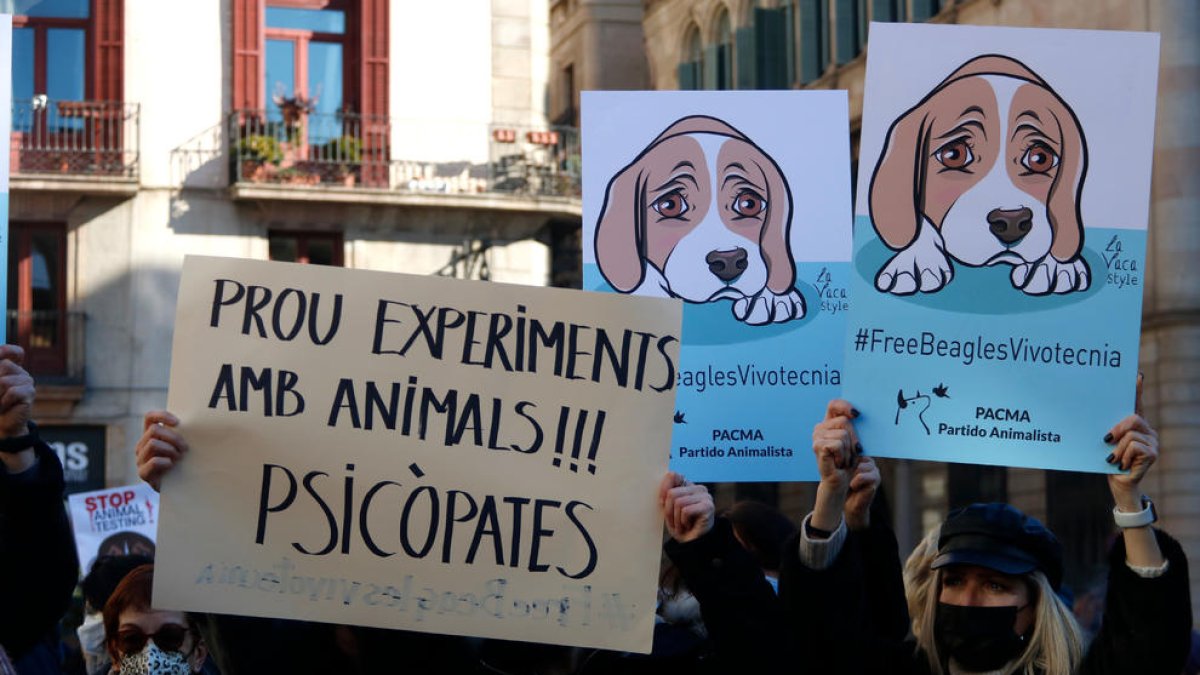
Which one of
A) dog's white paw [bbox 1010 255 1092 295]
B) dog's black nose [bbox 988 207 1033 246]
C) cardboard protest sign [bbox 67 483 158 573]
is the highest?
dog's black nose [bbox 988 207 1033 246]

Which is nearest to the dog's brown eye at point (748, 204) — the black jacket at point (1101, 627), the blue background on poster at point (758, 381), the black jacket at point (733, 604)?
the blue background on poster at point (758, 381)

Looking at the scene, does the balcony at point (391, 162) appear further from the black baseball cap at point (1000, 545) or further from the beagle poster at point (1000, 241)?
the black baseball cap at point (1000, 545)

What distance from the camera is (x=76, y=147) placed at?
24797 millimetres

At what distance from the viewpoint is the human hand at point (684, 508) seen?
430 cm

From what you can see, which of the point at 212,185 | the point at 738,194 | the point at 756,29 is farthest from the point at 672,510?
the point at 756,29

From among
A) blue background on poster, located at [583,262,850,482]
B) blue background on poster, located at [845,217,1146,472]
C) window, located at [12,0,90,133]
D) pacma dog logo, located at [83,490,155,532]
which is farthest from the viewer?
window, located at [12,0,90,133]

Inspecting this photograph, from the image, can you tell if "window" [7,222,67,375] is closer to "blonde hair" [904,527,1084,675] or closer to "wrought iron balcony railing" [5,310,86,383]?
"wrought iron balcony railing" [5,310,86,383]

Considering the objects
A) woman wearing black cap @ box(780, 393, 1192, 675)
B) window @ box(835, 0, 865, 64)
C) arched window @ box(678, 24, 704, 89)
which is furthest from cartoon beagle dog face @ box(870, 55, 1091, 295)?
arched window @ box(678, 24, 704, 89)

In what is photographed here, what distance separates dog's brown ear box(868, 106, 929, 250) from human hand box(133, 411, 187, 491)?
1.74 metres

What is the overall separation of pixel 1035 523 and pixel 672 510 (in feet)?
2.85

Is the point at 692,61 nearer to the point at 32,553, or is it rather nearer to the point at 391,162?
the point at 391,162

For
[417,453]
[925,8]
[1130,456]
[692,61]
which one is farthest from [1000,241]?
[692,61]

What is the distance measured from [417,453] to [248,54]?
21.4m

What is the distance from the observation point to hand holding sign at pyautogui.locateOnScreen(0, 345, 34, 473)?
14.1ft
